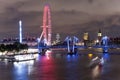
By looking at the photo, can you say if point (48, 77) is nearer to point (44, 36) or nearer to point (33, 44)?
point (44, 36)

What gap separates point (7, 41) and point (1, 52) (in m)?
18.9

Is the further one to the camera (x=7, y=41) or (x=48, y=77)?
(x=7, y=41)

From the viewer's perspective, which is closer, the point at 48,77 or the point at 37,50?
the point at 48,77

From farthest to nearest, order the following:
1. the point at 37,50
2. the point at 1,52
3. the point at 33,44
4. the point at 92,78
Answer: the point at 33,44
the point at 37,50
the point at 1,52
the point at 92,78

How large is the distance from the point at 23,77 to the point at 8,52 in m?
27.5

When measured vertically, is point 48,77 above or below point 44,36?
below

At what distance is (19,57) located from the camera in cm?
3791

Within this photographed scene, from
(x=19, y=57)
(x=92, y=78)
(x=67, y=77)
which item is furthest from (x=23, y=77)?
(x=19, y=57)

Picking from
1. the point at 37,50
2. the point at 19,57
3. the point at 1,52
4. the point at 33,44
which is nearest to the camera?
the point at 19,57

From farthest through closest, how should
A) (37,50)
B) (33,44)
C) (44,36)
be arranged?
(33,44), (37,50), (44,36)

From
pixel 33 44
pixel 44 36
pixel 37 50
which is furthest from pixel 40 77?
pixel 33 44

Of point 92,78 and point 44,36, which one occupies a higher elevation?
point 44,36

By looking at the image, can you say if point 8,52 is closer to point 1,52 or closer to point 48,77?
point 1,52

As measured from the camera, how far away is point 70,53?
178 ft
